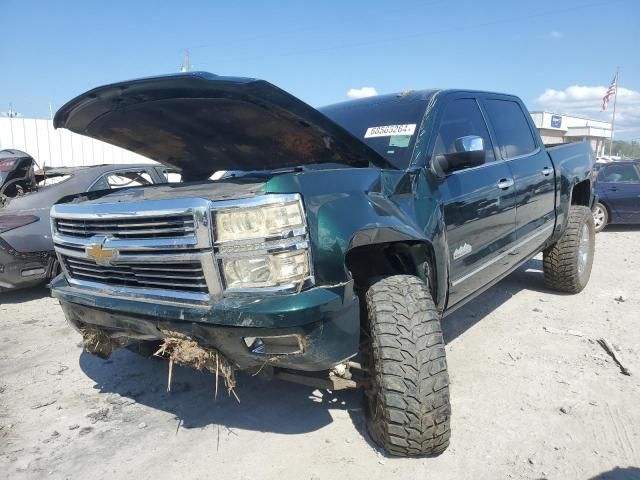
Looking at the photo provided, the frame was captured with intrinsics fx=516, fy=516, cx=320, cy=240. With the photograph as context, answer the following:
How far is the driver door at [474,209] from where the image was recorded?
3.18 meters

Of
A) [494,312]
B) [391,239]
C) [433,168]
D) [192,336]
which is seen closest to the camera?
[192,336]

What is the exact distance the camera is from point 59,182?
6148 mm

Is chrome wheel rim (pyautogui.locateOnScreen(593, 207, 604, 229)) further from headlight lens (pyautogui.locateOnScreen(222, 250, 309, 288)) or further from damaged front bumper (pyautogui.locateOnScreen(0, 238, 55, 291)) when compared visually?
headlight lens (pyautogui.locateOnScreen(222, 250, 309, 288))

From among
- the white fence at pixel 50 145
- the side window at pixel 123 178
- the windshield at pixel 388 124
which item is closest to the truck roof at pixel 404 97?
the windshield at pixel 388 124

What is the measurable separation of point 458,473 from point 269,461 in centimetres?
94

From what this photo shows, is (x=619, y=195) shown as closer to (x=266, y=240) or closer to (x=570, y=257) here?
(x=570, y=257)

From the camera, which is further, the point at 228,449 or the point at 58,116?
the point at 58,116

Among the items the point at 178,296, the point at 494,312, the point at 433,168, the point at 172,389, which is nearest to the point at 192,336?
the point at 178,296

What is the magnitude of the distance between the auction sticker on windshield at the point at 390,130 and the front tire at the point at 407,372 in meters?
1.15

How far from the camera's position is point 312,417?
10.1ft

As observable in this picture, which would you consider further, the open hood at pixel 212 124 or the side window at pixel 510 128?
the side window at pixel 510 128

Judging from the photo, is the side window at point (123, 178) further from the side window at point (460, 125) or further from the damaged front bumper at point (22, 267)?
the side window at point (460, 125)

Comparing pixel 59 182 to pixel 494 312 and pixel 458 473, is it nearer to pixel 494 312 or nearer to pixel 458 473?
pixel 494 312

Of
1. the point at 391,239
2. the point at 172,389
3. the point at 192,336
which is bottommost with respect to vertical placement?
the point at 172,389
